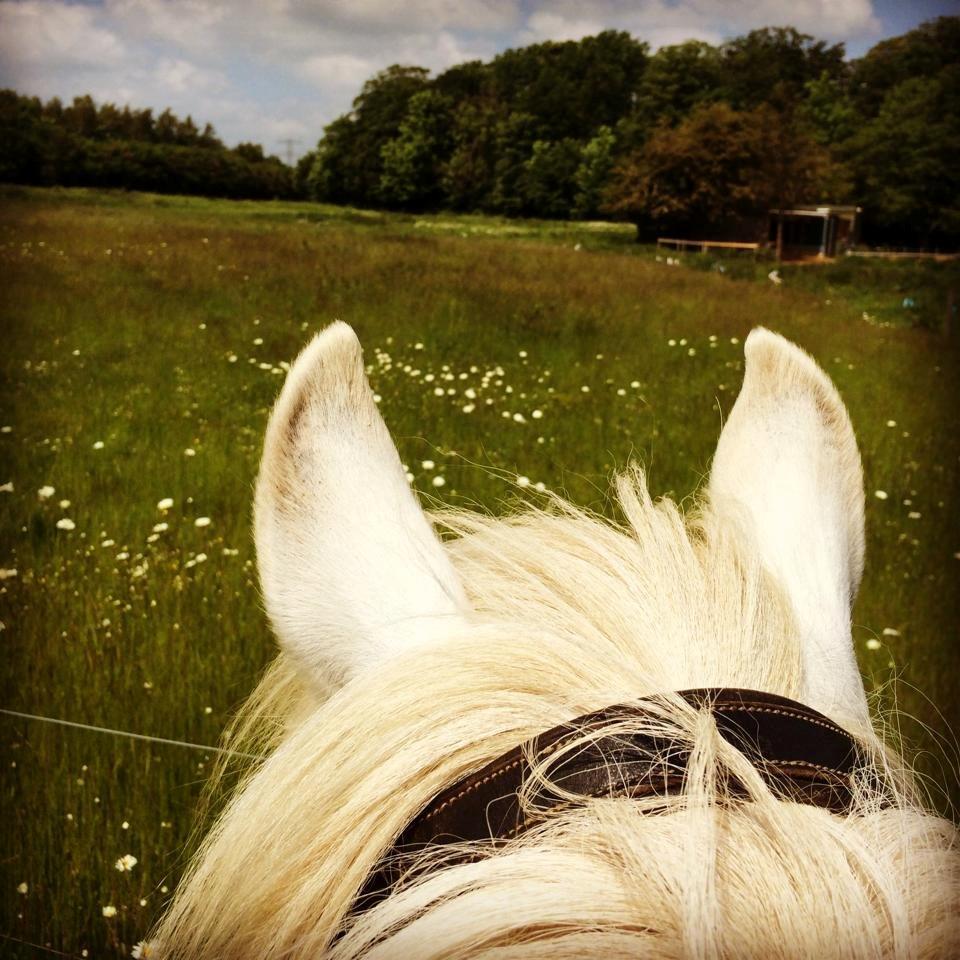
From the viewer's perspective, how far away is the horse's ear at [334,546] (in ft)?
1.93

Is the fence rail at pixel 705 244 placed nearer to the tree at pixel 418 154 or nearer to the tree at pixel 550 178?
the tree at pixel 550 178

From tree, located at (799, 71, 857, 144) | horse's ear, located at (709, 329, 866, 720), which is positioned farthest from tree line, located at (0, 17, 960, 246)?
horse's ear, located at (709, 329, 866, 720)

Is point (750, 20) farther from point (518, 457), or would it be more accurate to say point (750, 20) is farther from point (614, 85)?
point (518, 457)

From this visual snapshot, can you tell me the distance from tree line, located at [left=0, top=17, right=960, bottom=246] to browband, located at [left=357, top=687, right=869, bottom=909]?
3.04 ft

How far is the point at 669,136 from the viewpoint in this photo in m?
1.19

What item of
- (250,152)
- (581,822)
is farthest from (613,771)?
(250,152)

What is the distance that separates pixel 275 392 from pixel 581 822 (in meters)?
1.01

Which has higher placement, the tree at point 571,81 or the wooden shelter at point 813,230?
the tree at point 571,81

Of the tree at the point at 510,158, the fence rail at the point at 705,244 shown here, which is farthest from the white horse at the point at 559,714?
the tree at the point at 510,158

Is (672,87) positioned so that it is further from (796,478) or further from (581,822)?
(581,822)

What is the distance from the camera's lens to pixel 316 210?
4.21 feet

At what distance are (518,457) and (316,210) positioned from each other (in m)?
0.53

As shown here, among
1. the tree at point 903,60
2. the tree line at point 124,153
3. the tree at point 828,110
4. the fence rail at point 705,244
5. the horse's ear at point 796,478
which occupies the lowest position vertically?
the horse's ear at point 796,478

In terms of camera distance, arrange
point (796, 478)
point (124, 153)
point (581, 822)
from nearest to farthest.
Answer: point (581, 822)
point (796, 478)
point (124, 153)
